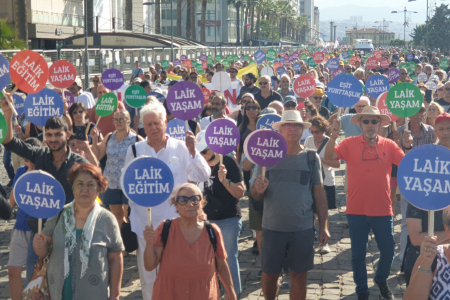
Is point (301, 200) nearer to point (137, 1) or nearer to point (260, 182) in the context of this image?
point (260, 182)

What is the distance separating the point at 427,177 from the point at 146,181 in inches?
75.2

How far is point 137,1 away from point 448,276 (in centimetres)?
7316

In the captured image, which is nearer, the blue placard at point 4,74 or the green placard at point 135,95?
the blue placard at point 4,74

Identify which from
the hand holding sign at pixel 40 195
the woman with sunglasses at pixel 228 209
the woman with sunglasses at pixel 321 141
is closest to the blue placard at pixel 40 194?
the hand holding sign at pixel 40 195

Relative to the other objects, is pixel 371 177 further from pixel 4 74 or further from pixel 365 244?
pixel 4 74

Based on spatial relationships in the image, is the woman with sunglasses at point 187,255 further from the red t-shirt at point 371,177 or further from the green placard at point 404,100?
the green placard at point 404,100

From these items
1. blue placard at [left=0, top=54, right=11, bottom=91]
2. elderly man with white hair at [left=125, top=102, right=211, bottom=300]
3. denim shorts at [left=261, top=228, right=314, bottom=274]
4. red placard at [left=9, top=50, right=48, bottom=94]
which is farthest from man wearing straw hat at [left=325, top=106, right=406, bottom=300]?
blue placard at [left=0, top=54, right=11, bottom=91]

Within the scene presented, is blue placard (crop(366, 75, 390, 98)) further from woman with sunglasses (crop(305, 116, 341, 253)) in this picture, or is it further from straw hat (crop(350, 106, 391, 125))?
straw hat (crop(350, 106, 391, 125))

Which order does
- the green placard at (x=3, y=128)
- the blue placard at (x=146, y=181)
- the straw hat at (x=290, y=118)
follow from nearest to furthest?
the blue placard at (x=146, y=181) < the green placard at (x=3, y=128) < the straw hat at (x=290, y=118)

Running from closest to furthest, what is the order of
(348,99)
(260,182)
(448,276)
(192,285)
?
1. (448,276)
2. (192,285)
3. (260,182)
4. (348,99)

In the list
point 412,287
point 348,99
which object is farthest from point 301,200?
point 348,99

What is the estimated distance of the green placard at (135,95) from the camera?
10289 millimetres

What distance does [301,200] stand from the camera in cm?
512

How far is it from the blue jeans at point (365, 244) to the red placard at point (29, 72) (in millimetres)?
3785
